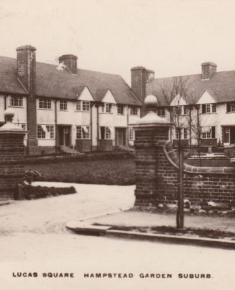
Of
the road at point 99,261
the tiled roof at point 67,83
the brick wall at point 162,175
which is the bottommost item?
the road at point 99,261

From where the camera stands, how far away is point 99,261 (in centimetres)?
694

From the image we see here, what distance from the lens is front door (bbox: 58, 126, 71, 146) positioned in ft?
138

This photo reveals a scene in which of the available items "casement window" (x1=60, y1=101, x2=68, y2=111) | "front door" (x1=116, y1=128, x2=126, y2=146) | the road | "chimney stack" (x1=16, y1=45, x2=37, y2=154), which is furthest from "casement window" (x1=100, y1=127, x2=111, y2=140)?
the road

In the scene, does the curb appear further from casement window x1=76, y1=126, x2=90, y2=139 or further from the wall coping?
casement window x1=76, y1=126, x2=90, y2=139

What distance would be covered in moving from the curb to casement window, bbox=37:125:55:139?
30.4 meters

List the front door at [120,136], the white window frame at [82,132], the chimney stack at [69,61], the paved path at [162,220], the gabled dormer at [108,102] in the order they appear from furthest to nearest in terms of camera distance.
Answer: the front door at [120,136] < the gabled dormer at [108,102] < the chimney stack at [69,61] < the white window frame at [82,132] < the paved path at [162,220]

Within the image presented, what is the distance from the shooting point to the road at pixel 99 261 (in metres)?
6.34

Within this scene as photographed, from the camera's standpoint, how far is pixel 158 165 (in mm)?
11242

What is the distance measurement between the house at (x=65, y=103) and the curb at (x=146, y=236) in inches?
1092

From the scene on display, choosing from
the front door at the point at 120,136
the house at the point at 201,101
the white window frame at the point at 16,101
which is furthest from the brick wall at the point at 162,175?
the front door at the point at 120,136

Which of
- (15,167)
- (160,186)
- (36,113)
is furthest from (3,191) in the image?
(36,113)

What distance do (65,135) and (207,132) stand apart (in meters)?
13.1

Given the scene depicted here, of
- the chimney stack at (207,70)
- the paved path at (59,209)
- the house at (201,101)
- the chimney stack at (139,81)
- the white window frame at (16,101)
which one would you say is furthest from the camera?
the chimney stack at (139,81)

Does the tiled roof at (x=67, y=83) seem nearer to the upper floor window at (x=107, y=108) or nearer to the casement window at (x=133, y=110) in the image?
the casement window at (x=133, y=110)
